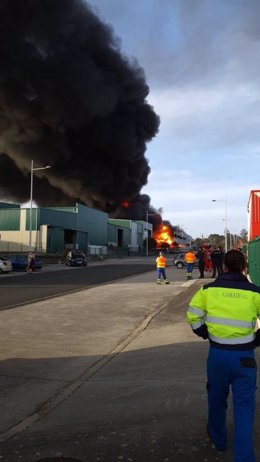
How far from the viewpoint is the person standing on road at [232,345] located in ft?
11.3

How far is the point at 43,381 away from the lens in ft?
19.7

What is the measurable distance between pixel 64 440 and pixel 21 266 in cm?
3153

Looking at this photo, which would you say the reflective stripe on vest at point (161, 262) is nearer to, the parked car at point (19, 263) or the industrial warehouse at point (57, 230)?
the parked car at point (19, 263)

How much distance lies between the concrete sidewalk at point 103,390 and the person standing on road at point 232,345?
0.35 metres

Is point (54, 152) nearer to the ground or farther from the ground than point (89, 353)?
farther from the ground

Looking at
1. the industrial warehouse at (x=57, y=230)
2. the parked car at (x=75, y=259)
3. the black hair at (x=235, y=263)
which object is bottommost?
the black hair at (x=235, y=263)

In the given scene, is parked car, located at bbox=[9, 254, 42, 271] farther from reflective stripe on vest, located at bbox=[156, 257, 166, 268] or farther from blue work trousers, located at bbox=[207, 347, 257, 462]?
blue work trousers, located at bbox=[207, 347, 257, 462]

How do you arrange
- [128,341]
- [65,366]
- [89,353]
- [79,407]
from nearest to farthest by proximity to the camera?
[79,407] → [65,366] → [89,353] → [128,341]

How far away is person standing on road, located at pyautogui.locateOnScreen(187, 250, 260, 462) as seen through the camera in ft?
11.3

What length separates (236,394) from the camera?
11.5ft

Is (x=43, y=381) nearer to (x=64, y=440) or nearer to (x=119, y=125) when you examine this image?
(x=64, y=440)

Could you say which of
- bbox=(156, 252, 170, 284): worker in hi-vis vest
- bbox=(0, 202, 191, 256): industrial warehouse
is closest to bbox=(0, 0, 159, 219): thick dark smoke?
bbox=(0, 202, 191, 256): industrial warehouse

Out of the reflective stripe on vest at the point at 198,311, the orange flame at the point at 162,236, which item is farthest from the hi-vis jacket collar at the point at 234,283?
the orange flame at the point at 162,236

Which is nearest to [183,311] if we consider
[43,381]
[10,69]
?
[43,381]
